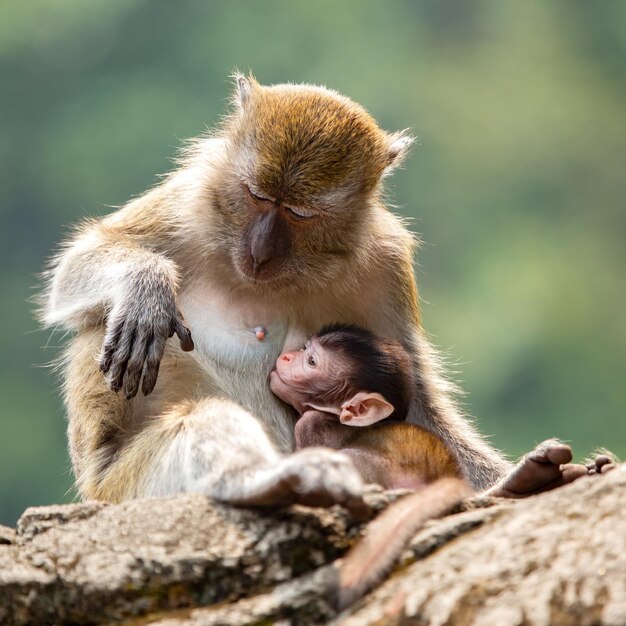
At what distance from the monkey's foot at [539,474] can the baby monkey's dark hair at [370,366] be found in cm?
72

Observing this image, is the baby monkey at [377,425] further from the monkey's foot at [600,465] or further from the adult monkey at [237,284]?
the adult monkey at [237,284]

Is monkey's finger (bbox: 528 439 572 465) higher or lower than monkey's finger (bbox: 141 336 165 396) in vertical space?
lower

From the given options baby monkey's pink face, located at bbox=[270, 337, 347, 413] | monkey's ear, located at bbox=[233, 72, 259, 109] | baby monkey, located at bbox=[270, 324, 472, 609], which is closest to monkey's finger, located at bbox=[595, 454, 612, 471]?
baby monkey, located at bbox=[270, 324, 472, 609]

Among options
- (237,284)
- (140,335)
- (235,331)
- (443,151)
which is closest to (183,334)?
(140,335)

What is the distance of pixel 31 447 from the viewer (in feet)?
51.0

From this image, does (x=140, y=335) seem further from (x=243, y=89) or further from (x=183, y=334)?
(x=243, y=89)

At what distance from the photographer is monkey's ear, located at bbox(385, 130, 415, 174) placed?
5.29 metres

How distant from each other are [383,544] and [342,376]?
1.71 meters

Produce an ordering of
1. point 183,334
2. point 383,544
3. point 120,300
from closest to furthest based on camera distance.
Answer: point 383,544
point 183,334
point 120,300

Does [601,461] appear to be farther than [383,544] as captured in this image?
Yes

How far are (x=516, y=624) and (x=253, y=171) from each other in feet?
8.39

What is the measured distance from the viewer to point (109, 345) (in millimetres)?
4305

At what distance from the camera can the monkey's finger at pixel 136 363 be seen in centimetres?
420

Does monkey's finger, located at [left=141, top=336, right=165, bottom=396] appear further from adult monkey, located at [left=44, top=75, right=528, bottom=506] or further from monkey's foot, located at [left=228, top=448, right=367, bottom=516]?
monkey's foot, located at [left=228, top=448, right=367, bottom=516]
